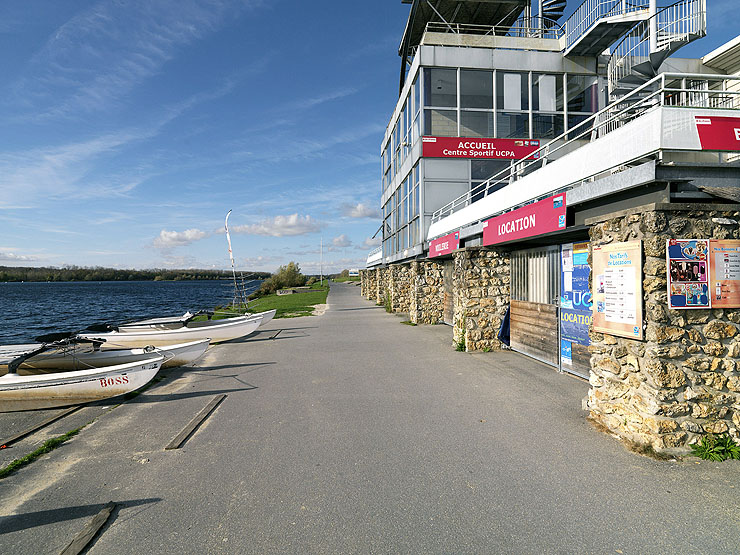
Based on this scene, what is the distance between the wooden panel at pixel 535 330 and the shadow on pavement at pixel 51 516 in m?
8.21

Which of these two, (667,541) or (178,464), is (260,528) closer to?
(178,464)

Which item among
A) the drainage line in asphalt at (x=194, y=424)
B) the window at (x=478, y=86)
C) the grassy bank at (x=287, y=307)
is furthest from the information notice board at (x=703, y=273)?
the grassy bank at (x=287, y=307)

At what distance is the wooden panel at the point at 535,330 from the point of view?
9.30 m

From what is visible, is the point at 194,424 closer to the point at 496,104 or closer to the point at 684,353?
the point at 684,353

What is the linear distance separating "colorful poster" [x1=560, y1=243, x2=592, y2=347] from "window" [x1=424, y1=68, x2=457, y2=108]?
10224mm

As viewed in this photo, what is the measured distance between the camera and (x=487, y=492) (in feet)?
13.9

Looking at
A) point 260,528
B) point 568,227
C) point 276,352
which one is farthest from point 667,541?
point 276,352

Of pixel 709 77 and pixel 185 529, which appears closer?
pixel 185 529

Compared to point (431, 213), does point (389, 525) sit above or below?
below

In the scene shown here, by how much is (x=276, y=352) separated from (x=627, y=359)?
388 inches

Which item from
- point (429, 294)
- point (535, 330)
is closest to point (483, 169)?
point (429, 294)

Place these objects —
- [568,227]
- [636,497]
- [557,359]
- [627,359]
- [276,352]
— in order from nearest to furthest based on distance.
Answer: [636,497] → [627,359] → [568,227] → [557,359] → [276,352]

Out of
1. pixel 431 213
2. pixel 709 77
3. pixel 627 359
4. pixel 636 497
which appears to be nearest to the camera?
pixel 636 497

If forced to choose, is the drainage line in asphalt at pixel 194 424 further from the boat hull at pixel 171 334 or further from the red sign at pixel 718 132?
the red sign at pixel 718 132
